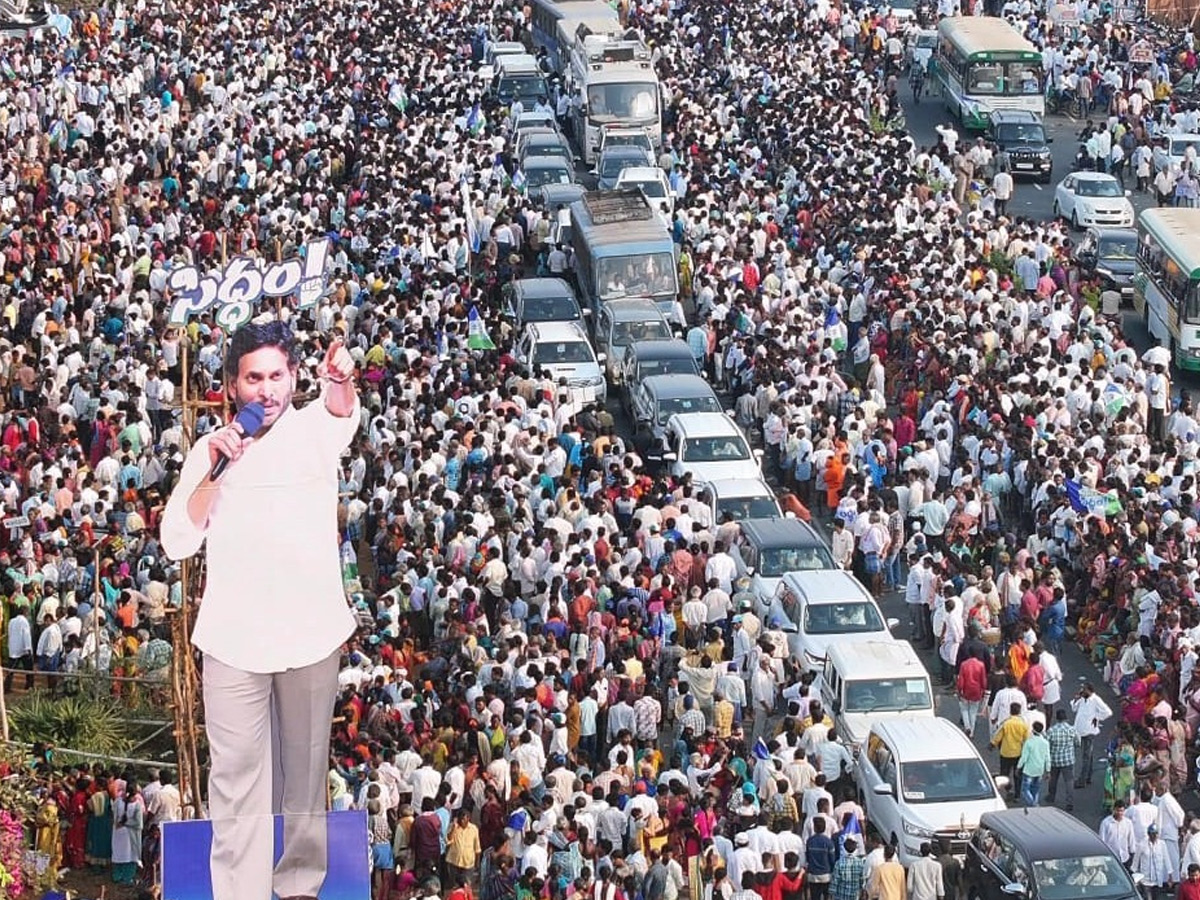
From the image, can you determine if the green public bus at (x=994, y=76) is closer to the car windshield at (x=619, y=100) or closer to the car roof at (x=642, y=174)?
the car windshield at (x=619, y=100)

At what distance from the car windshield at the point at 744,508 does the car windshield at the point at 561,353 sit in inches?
209

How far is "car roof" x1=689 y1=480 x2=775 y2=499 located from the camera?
30891mm

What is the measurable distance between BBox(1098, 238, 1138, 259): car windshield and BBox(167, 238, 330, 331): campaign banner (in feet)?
77.3

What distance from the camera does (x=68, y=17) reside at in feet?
178

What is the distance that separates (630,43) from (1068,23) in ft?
36.6

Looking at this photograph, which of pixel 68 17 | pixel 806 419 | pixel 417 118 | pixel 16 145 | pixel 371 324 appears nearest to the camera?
pixel 806 419

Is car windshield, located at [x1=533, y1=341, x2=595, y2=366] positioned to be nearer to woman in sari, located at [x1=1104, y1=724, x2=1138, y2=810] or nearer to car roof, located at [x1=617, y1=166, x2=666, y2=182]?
car roof, located at [x1=617, y1=166, x2=666, y2=182]

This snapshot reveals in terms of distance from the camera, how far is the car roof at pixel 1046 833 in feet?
74.4

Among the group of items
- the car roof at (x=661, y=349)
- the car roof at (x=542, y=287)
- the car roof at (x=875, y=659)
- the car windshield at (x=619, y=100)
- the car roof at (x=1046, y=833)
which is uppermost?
the car windshield at (x=619, y=100)

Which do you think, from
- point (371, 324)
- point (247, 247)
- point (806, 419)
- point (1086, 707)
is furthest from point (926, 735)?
point (247, 247)

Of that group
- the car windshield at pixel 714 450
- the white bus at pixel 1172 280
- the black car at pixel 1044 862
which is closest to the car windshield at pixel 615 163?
the white bus at pixel 1172 280

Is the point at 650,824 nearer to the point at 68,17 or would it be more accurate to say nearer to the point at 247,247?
the point at 247,247

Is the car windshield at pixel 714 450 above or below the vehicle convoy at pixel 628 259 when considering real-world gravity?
below

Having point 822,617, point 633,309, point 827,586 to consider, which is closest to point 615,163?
point 633,309
